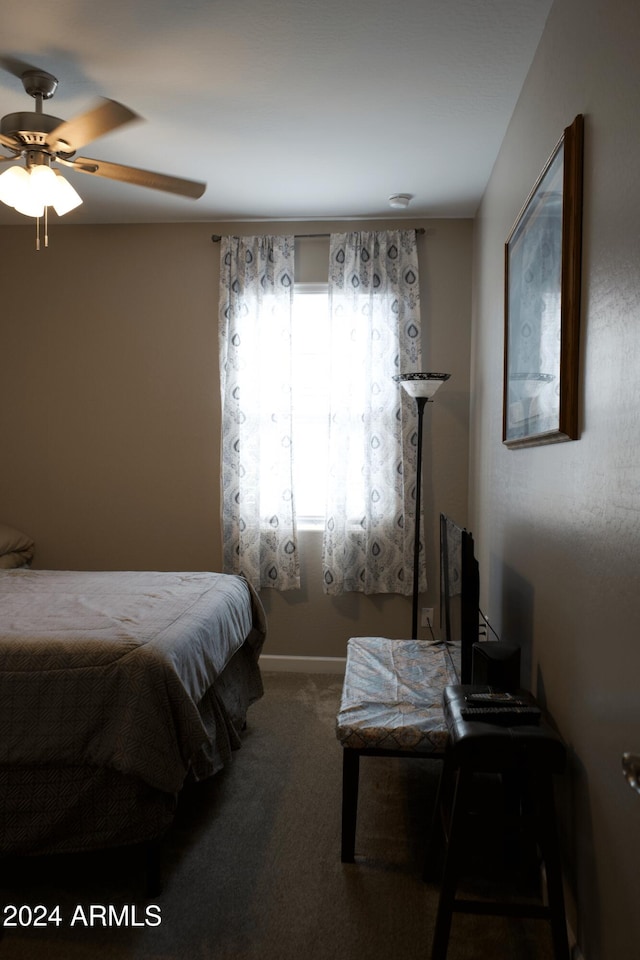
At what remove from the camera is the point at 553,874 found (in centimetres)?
164

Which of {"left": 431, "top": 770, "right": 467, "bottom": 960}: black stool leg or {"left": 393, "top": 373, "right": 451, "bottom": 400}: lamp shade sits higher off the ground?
{"left": 393, "top": 373, "right": 451, "bottom": 400}: lamp shade

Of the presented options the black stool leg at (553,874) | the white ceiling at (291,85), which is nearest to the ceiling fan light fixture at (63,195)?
the white ceiling at (291,85)

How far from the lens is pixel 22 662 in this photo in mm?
2080

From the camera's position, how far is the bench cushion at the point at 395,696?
2.14 metres

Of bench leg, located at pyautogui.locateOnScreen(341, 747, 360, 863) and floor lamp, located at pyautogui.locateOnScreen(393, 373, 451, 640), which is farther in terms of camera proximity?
floor lamp, located at pyautogui.locateOnScreen(393, 373, 451, 640)

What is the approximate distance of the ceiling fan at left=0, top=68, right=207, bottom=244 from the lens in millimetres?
2312

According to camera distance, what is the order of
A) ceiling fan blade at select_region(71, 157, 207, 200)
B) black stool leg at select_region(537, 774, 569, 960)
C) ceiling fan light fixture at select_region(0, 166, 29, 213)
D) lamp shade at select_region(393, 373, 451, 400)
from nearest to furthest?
Result: 1. black stool leg at select_region(537, 774, 569, 960)
2. ceiling fan light fixture at select_region(0, 166, 29, 213)
3. ceiling fan blade at select_region(71, 157, 207, 200)
4. lamp shade at select_region(393, 373, 451, 400)

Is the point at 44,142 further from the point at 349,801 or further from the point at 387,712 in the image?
the point at 349,801

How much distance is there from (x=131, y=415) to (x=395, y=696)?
2601 millimetres

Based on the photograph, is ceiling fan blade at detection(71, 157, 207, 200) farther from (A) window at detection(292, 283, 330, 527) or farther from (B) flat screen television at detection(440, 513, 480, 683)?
(B) flat screen television at detection(440, 513, 480, 683)

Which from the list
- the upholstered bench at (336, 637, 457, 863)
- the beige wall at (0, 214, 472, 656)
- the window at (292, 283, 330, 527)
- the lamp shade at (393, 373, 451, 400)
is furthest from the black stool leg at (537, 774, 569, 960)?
the window at (292, 283, 330, 527)

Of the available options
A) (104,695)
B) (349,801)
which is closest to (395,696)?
(349,801)

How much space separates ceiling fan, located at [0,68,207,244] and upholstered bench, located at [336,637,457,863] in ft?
6.64

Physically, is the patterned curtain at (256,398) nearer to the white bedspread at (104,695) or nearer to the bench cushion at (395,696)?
the bench cushion at (395,696)
